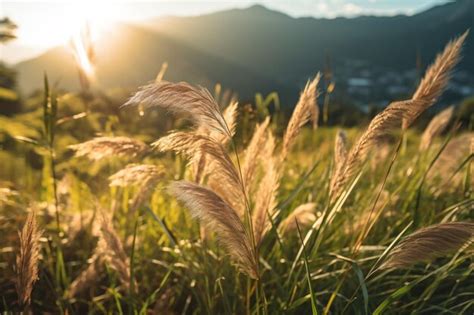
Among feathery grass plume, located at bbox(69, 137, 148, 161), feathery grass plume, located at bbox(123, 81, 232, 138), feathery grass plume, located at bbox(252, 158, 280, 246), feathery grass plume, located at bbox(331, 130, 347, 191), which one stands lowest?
feathery grass plume, located at bbox(252, 158, 280, 246)

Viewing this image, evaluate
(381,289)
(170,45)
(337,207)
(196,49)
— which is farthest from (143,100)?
(196,49)

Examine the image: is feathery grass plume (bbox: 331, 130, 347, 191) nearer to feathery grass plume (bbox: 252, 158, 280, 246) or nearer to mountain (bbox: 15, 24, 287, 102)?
feathery grass plume (bbox: 252, 158, 280, 246)

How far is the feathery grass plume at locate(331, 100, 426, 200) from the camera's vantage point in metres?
1.75

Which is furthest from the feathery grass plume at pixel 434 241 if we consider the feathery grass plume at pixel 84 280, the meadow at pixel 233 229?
the feathery grass plume at pixel 84 280

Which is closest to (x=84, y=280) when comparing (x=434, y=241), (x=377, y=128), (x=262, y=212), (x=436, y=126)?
(x=262, y=212)

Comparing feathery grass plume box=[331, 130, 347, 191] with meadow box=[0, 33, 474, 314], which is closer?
meadow box=[0, 33, 474, 314]

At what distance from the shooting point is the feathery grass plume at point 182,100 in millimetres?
1430

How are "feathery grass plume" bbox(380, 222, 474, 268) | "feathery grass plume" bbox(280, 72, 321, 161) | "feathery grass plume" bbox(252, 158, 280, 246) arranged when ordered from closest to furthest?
"feathery grass plume" bbox(380, 222, 474, 268) → "feathery grass plume" bbox(252, 158, 280, 246) → "feathery grass plume" bbox(280, 72, 321, 161)

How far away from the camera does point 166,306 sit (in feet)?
8.63

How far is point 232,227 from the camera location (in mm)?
1524

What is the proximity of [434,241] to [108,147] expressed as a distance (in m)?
1.42

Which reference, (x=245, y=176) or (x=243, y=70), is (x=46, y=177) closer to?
(x=245, y=176)

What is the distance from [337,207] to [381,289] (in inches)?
35.7

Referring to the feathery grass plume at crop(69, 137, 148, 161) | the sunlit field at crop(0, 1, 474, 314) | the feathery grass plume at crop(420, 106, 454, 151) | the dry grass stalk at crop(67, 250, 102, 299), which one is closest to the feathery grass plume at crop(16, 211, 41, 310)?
the sunlit field at crop(0, 1, 474, 314)
